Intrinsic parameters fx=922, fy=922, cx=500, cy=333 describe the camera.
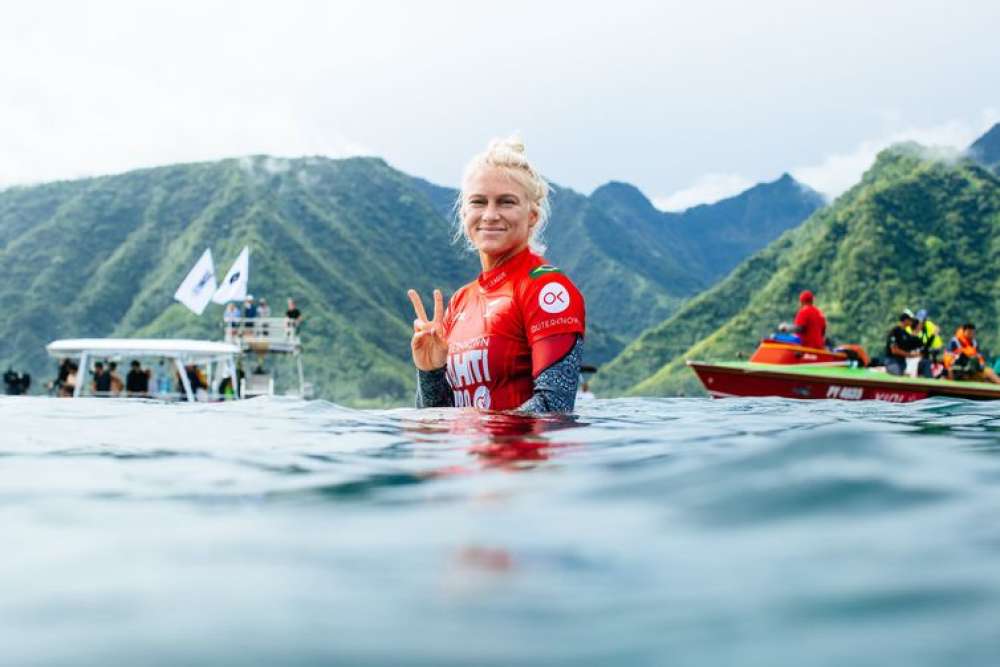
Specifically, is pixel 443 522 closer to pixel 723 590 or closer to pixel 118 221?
pixel 723 590

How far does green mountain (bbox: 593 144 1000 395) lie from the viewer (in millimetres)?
62094

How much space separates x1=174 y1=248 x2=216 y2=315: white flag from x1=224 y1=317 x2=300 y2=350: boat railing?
169 inches

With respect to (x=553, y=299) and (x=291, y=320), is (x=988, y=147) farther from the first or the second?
(x=553, y=299)

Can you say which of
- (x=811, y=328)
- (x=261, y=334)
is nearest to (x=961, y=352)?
(x=811, y=328)

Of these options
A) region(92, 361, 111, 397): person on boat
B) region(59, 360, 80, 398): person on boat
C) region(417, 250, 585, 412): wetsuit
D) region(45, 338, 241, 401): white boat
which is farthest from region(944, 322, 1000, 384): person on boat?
region(59, 360, 80, 398): person on boat

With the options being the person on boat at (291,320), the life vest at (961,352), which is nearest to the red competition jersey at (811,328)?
the life vest at (961,352)

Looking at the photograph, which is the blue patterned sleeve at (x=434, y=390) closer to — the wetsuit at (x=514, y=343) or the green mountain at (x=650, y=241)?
the wetsuit at (x=514, y=343)

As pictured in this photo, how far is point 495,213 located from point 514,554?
300 centimetres

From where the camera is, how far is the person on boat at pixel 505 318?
3885mm

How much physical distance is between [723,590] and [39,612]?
917 mm

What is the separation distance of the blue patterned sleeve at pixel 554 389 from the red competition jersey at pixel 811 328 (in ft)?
42.2

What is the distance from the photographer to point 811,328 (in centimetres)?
1599

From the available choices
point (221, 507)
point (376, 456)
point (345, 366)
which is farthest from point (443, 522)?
point (345, 366)

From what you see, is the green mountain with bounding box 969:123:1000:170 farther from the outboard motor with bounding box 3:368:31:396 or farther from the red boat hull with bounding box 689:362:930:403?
the outboard motor with bounding box 3:368:31:396
